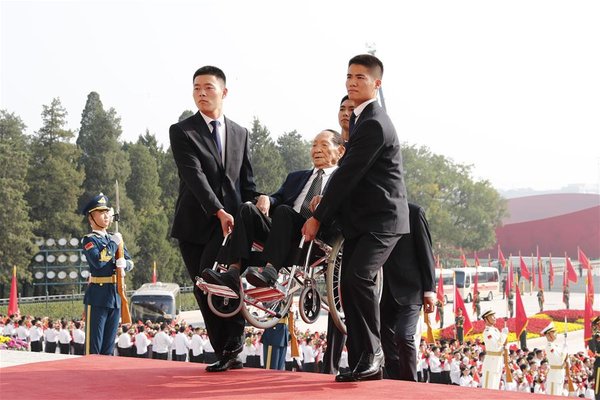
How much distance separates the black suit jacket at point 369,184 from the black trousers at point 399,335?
981 millimetres

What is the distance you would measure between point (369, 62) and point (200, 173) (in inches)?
40.0

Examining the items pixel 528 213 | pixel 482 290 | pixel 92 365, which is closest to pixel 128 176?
pixel 482 290

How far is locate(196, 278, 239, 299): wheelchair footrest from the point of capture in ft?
13.1

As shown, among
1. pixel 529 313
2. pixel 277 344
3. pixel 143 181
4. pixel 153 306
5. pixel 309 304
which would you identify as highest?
pixel 143 181

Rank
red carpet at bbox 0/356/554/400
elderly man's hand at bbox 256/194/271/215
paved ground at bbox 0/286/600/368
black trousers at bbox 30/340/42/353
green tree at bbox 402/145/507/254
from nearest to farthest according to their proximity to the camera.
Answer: red carpet at bbox 0/356/554/400 < elderly man's hand at bbox 256/194/271/215 < black trousers at bbox 30/340/42/353 < paved ground at bbox 0/286/600/368 < green tree at bbox 402/145/507/254

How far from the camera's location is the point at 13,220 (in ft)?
96.9

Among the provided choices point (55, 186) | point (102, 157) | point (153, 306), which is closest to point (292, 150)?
point (102, 157)

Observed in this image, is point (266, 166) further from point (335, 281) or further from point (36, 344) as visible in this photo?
point (335, 281)

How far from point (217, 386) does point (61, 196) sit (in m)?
29.1

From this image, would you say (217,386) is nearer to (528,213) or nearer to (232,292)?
(232,292)

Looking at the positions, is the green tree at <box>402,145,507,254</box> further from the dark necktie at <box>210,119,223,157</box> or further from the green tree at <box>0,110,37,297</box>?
the dark necktie at <box>210,119,223,157</box>

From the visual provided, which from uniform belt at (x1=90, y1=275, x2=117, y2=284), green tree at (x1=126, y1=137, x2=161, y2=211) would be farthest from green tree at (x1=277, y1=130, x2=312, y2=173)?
uniform belt at (x1=90, y1=275, x2=117, y2=284)

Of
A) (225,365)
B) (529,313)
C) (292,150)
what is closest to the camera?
(225,365)

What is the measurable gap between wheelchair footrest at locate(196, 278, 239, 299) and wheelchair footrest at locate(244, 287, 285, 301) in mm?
86
